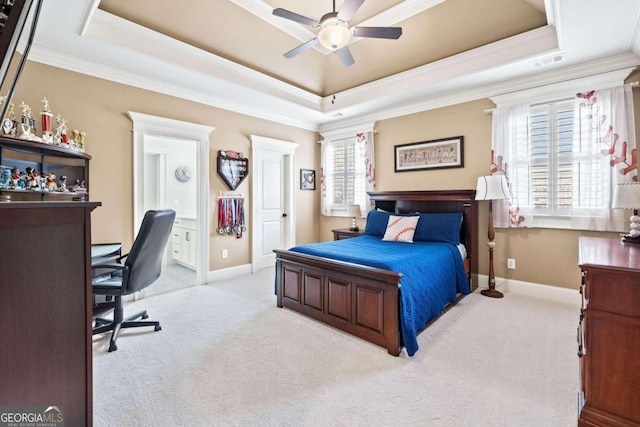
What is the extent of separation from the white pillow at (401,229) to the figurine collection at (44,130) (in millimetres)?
3520

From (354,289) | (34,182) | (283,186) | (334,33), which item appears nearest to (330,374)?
(354,289)

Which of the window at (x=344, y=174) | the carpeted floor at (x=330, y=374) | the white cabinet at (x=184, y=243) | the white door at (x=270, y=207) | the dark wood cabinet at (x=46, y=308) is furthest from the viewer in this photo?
the window at (x=344, y=174)

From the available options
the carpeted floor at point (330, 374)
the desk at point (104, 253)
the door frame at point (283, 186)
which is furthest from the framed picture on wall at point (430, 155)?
the desk at point (104, 253)

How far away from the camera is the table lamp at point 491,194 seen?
3.43 m

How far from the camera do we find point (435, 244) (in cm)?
336

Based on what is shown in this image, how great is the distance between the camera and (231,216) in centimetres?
451

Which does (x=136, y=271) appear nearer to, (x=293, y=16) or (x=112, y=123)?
(x=112, y=123)

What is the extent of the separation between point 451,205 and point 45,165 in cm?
460

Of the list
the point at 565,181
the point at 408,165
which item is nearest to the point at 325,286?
the point at 408,165

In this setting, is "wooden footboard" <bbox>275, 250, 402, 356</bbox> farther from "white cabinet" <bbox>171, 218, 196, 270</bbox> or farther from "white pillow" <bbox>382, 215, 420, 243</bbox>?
"white cabinet" <bbox>171, 218, 196, 270</bbox>

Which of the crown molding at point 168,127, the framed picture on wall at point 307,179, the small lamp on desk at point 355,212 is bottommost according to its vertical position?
the small lamp on desk at point 355,212

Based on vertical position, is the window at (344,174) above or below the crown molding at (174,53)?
below

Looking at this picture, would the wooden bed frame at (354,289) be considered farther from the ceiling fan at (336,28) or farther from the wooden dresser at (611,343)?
the ceiling fan at (336,28)

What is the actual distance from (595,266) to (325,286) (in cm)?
195
